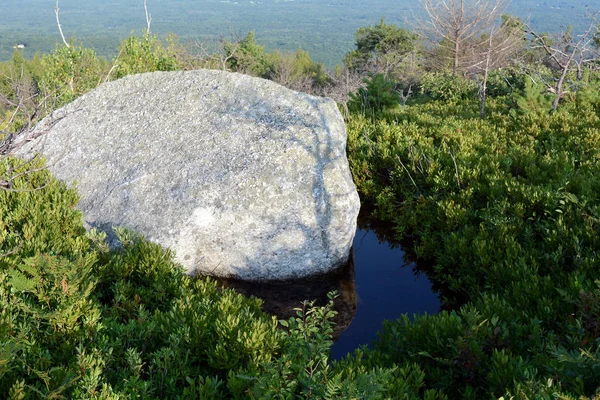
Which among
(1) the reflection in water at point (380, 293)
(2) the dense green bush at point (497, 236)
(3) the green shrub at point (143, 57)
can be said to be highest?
(3) the green shrub at point (143, 57)

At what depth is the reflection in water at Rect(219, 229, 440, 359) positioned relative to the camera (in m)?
5.70

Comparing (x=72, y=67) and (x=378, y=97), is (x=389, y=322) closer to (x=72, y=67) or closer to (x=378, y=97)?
(x=378, y=97)

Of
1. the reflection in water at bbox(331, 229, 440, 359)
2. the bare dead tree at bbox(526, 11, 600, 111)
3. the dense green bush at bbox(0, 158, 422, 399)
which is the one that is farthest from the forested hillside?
the bare dead tree at bbox(526, 11, 600, 111)

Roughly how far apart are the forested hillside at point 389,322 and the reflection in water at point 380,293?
0.28 meters

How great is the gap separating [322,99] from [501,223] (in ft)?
11.4

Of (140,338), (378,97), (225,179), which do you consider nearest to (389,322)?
(140,338)

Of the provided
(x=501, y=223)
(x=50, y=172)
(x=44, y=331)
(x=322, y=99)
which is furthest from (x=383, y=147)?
(x=44, y=331)

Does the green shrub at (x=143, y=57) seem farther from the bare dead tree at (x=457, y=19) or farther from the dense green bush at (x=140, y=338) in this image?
the bare dead tree at (x=457, y=19)

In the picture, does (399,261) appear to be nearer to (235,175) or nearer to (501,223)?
(501,223)

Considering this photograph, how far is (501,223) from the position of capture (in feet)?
20.1

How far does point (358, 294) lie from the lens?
634 centimetres

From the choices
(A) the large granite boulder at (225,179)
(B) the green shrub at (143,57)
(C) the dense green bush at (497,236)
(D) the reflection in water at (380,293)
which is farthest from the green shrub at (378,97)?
(B) the green shrub at (143,57)

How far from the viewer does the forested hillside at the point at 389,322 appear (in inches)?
128

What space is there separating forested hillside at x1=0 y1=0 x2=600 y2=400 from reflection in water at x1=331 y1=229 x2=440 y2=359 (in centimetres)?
28
